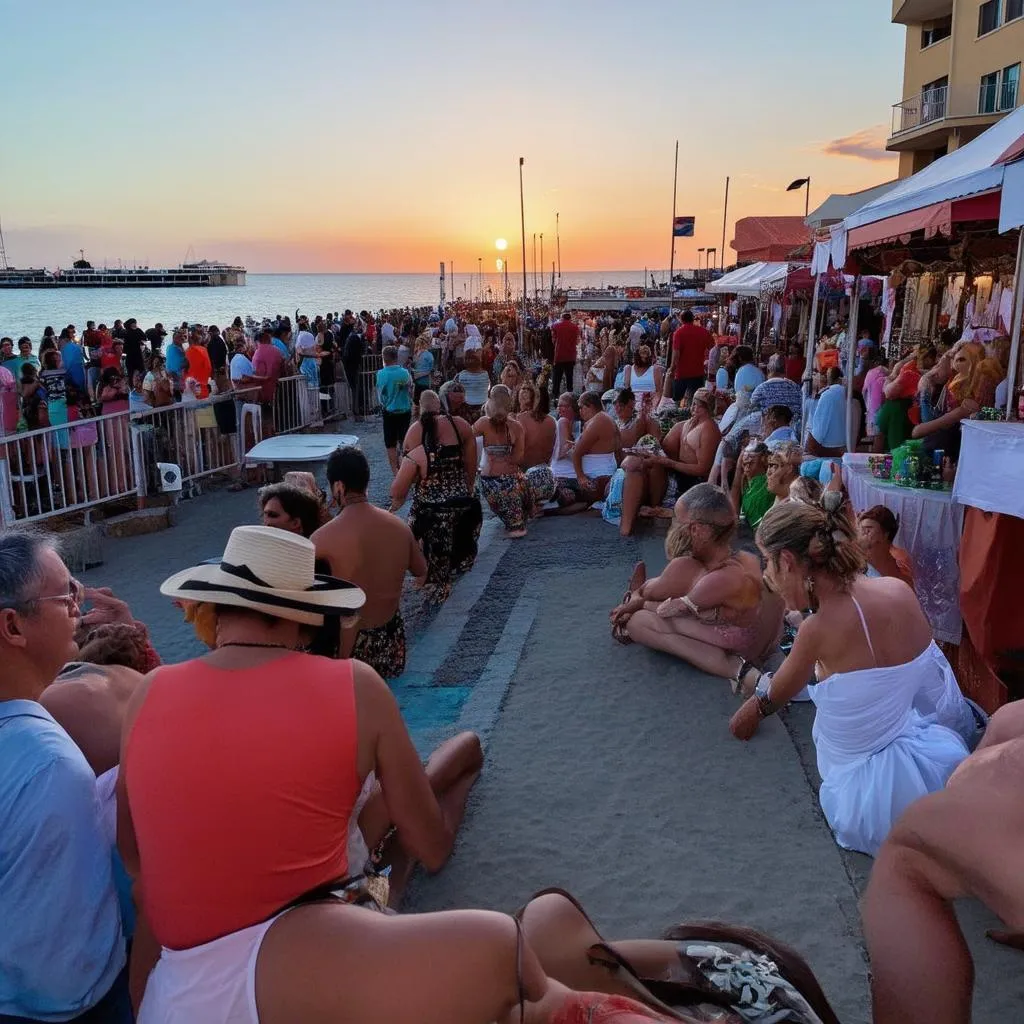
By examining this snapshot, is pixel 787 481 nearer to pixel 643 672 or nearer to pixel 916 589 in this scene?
pixel 916 589

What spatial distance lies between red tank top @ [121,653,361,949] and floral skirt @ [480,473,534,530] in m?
6.30

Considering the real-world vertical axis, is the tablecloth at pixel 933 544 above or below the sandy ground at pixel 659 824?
above

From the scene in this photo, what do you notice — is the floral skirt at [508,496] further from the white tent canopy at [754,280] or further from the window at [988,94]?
the window at [988,94]

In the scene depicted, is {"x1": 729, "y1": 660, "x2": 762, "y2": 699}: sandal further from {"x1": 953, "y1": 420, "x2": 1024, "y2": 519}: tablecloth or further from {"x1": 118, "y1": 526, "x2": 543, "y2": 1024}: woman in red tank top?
{"x1": 118, "y1": 526, "x2": 543, "y2": 1024}: woman in red tank top

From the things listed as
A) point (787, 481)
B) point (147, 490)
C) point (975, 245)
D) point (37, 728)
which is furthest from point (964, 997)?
point (147, 490)

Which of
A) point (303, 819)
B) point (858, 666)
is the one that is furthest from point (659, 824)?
point (303, 819)

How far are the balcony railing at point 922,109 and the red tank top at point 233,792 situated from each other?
1292 inches

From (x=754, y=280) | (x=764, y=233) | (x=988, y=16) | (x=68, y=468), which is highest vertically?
(x=988, y=16)

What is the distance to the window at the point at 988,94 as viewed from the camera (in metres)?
26.5

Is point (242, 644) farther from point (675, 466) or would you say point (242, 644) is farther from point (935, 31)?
point (935, 31)

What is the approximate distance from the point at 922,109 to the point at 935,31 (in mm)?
4339

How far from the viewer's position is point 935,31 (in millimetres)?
31031

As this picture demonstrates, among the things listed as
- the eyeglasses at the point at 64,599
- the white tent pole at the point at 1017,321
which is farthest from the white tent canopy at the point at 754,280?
the eyeglasses at the point at 64,599

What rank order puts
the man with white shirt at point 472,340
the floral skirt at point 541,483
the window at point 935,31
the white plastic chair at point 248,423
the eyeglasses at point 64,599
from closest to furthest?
the eyeglasses at point 64,599 → the floral skirt at point 541,483 → the white plastic chair at point 248,423 → the man with white shirt at point 472,340 → the window at point 935,31
